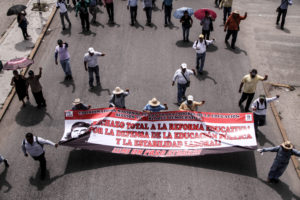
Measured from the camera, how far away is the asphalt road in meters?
8.84

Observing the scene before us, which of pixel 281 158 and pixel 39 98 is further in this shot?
pixel 39 98

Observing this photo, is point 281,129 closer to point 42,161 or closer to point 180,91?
point 180,91

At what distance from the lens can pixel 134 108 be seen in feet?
38.7

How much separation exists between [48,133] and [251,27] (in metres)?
12.7

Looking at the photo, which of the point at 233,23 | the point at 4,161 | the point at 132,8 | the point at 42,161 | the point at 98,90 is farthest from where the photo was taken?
the point at 132,8

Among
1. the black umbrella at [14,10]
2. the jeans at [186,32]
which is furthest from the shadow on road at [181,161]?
the black umbrella at [14,10]

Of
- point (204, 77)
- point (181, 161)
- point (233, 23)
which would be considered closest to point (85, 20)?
point (204, 77)

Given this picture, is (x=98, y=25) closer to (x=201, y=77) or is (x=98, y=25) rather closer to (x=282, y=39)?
(x=201, y=77)

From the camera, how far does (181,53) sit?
15.3 metres

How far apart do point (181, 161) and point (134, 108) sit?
313 cm

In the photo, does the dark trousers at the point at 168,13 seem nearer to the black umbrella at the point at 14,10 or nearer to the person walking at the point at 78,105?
the black umbrella at the point at 14,10

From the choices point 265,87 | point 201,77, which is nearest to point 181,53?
point 201,77

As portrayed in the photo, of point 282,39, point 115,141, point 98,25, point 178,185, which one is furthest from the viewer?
point 98,25

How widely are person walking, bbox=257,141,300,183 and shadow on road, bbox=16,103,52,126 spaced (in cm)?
767
